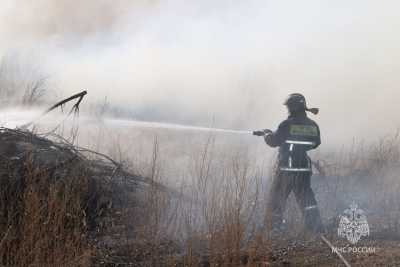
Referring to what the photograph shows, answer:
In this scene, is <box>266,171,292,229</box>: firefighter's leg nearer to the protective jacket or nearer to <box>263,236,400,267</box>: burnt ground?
the protective jacket

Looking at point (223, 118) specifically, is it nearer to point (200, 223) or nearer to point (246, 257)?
point (200, 223)

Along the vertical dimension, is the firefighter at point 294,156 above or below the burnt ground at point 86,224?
above

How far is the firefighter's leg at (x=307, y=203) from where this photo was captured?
5.29 metres

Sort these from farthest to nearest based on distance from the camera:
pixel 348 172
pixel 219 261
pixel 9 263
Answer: pixel 348 172 → pixel 219 261 → pixel 9 263

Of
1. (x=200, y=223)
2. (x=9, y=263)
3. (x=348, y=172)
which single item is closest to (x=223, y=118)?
(x=348, y=172)

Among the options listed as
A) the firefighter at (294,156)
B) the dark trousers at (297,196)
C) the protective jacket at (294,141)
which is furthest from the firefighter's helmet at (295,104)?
the dark trousers at (297,196)

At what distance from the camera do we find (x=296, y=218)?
584 centimetres

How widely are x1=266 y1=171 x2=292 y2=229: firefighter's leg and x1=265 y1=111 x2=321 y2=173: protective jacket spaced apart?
4.6 inches

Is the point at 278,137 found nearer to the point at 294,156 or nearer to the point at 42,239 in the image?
the point at 294,156

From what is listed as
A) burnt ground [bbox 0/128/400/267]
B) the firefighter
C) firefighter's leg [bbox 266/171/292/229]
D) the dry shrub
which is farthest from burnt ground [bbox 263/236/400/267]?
the dry shrub

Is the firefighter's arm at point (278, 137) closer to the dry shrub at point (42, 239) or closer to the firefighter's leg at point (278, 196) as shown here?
the firefighter's leg at point (278, 196)

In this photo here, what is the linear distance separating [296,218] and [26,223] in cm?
344

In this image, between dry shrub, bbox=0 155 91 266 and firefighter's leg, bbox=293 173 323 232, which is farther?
firefighter's leg, bbox=293 173 323 232

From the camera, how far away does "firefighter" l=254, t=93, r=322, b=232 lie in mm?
5502
